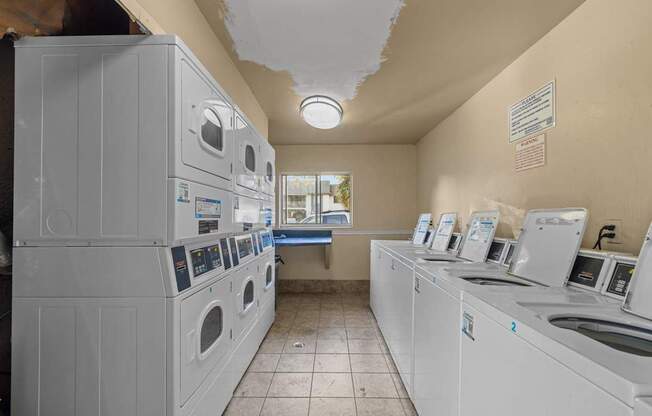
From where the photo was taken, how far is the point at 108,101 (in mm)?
1087

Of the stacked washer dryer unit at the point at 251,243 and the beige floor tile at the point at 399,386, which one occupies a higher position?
the stacked washer dryer unit at the point at 251,243

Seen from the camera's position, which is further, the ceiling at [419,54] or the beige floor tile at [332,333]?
the beige floor tile at [332,333]

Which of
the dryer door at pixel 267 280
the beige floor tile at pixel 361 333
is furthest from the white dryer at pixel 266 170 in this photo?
the beige floor tile at pixel 361 333

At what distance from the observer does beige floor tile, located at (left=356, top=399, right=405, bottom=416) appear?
5.69ft

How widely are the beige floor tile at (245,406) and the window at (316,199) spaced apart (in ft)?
9.54

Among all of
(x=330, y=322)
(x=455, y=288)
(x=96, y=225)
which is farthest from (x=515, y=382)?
(x=330, y=322)

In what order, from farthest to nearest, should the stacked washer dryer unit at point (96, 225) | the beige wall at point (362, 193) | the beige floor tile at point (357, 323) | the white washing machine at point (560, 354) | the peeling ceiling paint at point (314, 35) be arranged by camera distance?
the beige wall at point (362, 193), the beige floor tile at point (357, 323), the peeling ceiling paint at point (314, 35), the stacked washer dryer unit at point (96, 225), the white washing machine at point (560, 354)

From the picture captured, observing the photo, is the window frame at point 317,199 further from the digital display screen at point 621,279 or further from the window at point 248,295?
the digital display screen at point 621,279

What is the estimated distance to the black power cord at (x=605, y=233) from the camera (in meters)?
1.36

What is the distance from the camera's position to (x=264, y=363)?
2.30m

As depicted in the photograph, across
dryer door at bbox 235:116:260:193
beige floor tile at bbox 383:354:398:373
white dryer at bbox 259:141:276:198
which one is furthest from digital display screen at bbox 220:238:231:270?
beige floor tile at bbox 383:354:398:373

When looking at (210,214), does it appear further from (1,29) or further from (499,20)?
(499,20)

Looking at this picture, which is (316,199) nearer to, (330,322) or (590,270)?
(330,322)

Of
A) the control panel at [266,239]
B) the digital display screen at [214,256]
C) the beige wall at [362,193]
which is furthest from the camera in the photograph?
the beige wall at [362,193]
